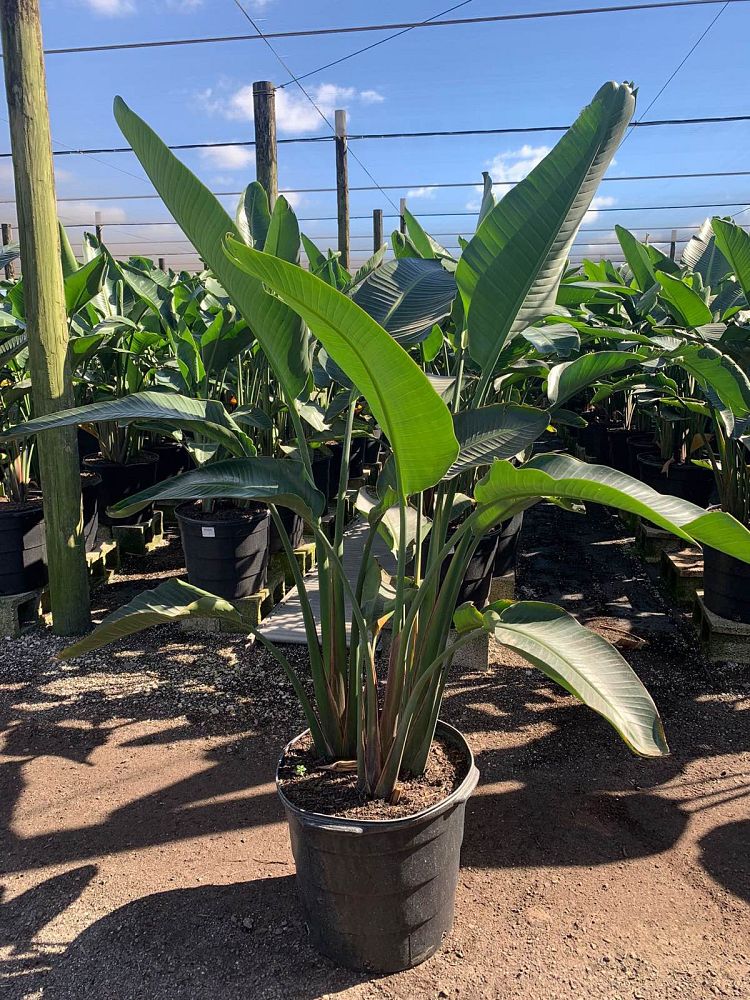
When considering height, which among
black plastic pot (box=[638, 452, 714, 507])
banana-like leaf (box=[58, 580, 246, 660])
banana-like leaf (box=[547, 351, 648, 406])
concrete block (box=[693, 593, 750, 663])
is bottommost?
concrete block (box=[693, 593, 750, 663])

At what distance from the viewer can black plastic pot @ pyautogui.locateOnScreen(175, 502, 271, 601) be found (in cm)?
327

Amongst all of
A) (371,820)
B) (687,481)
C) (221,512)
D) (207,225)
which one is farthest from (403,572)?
(687,481)

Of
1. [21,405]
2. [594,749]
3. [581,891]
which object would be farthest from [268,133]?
[581,891]

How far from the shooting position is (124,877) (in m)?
1.88

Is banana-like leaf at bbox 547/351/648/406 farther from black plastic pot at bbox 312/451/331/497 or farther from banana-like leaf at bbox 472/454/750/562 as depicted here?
black plastic pot at bbox 312/451/331/497

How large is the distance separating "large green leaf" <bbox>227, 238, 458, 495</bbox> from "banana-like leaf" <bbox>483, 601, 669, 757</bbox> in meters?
0.34

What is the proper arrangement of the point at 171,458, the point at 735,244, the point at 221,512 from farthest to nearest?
1. the point at 171,458
2. the point at 221,512
3. the point at 735,244

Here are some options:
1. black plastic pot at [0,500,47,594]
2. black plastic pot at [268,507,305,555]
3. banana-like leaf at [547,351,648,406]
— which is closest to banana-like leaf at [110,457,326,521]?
banana-like leaf at [547,351,648,406]

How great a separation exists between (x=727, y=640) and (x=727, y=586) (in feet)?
0.71

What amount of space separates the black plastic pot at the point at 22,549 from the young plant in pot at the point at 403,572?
190 cm

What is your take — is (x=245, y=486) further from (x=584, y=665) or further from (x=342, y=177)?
(x=342, y=177)

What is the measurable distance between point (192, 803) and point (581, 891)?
1.10 m

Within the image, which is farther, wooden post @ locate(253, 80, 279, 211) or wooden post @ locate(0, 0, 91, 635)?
wooden post @ locate(253, 80, 279, 211)

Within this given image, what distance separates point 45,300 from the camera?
2.97 meters
